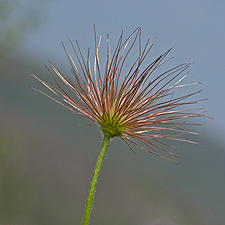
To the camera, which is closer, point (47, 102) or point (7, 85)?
point (7, 85)

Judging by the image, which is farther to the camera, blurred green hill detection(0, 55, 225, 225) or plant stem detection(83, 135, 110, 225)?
blurred green hill detection(0, 55, 225, 225)

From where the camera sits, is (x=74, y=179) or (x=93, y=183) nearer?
(x=93, y=183)

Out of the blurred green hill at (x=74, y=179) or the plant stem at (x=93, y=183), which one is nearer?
the plant stem at (x=93, y=183)

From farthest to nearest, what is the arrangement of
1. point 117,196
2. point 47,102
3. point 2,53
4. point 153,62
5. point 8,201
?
point 47,102 < point 117,196 < point 8,201 < point 2,53 < point 153,62

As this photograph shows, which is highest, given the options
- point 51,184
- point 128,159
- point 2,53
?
point 2,53

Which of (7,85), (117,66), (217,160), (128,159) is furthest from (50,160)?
(217,160)

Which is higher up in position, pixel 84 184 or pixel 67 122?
pixel 67 122

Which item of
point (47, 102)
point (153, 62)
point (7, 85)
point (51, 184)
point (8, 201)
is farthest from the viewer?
point (47, 102)

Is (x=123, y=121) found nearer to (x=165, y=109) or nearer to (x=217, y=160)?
(x=165, y=109)
